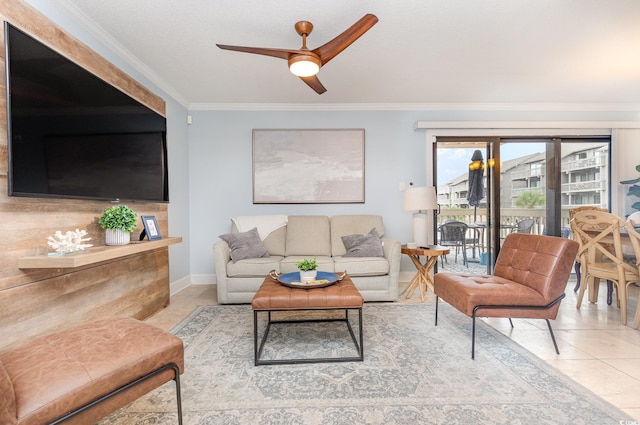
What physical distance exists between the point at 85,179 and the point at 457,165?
421 centimetres

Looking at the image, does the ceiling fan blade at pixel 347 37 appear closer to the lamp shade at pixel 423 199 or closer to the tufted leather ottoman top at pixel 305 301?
the tufted leather ottoman top at pixel 305 301

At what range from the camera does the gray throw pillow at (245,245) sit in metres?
3.21

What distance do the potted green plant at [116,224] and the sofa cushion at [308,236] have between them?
1.84m

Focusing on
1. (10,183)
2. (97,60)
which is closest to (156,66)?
(97,60)

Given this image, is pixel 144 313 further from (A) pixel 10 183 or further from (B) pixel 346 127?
(B) pixel 346 127

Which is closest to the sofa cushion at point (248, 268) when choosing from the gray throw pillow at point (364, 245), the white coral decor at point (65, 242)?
the gray throw pillow at point (364, 245)

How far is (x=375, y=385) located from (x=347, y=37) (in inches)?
83.6

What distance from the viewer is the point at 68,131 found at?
1.90 m

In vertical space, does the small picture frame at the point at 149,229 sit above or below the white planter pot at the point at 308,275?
above

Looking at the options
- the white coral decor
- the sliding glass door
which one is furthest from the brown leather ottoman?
the sliding glass door

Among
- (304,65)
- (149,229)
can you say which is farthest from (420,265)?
(149,229)

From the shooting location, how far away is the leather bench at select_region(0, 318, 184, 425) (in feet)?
3.01

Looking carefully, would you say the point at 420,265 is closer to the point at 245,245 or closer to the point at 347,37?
the point at 245,245

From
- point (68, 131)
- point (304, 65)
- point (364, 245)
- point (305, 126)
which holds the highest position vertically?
point (305, 126)
